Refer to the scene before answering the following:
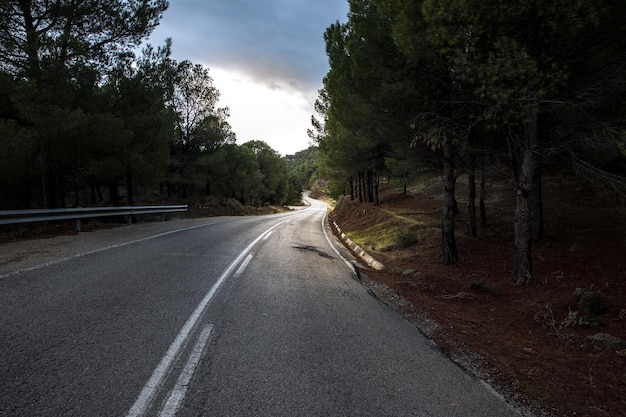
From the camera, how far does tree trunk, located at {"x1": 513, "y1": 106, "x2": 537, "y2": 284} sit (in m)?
7.98

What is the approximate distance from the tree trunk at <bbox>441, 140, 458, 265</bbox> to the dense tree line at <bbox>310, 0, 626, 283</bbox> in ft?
0.11

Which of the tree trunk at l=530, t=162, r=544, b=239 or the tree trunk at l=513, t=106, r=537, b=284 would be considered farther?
the tree trunk at l=530, t=162, r=544, b=239

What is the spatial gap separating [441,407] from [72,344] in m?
3.75

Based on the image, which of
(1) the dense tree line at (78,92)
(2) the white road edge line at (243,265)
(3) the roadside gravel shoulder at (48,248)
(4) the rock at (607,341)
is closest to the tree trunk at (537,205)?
(4) the rock at (607,341)

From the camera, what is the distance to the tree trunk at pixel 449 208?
1064 cm

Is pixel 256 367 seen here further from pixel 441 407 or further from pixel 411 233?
pixel 411 233

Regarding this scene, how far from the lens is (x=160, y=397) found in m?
2.84

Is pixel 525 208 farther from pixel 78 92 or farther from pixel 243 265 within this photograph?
pixel 78 92

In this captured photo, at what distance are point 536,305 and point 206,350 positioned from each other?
640 centimetres

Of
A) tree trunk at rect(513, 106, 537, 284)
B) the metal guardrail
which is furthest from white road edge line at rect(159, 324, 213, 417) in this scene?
the metal guardrail

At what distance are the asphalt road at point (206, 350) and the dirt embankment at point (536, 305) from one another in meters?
0.76

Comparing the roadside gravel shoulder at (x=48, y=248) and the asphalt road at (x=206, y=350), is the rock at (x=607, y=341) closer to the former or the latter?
the asphalt road at (x=206, y=350)

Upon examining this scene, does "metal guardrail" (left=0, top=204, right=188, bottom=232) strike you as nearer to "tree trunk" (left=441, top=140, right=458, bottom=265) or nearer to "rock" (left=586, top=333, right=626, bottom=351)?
"tree trunk" (left=441, top=140, right=458, bottom=265)

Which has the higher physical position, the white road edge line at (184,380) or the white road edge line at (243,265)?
the white road edge line at (184,380)
